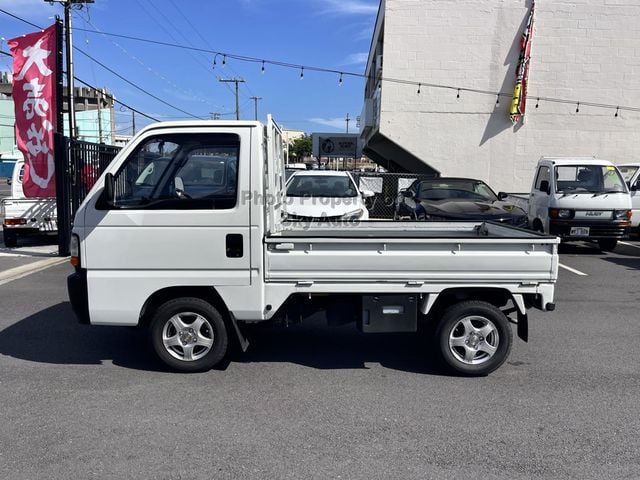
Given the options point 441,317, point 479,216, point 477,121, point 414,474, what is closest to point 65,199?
point 479,216

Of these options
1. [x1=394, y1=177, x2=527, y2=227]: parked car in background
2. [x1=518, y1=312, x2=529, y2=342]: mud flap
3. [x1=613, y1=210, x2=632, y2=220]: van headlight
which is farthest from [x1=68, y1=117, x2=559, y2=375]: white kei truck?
[x1=613, y1=210, x2=632, y2=220]: van headlight

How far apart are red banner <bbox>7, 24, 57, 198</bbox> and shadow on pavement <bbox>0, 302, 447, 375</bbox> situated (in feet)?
19.1

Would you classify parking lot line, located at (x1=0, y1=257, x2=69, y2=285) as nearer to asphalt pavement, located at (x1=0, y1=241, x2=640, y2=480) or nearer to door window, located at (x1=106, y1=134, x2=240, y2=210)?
asphalt pavement, located at (x1=0, y1=241, x2=640, y2=480)

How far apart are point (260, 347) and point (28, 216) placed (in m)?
8.76

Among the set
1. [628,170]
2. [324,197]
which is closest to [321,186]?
[324,197]

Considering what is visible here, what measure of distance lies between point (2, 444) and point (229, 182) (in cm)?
246

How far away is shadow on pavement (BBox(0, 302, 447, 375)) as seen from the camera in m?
5.09

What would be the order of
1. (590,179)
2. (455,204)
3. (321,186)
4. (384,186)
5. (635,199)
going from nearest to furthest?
1. (455,204)
2. (321,186)
3. (590,179)
4. (635,199)
5. (384,186)

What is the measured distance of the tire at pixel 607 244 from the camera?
39.9 ft

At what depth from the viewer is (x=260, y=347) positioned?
5.50m

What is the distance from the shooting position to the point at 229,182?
4465 mm

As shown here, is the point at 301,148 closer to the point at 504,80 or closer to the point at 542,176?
the point at 504,80

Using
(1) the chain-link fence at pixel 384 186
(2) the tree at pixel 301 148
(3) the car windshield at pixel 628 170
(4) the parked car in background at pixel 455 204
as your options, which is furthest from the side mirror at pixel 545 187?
(2) the tree at pixel 301 148

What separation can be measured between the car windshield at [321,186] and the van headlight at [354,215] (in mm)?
1079
